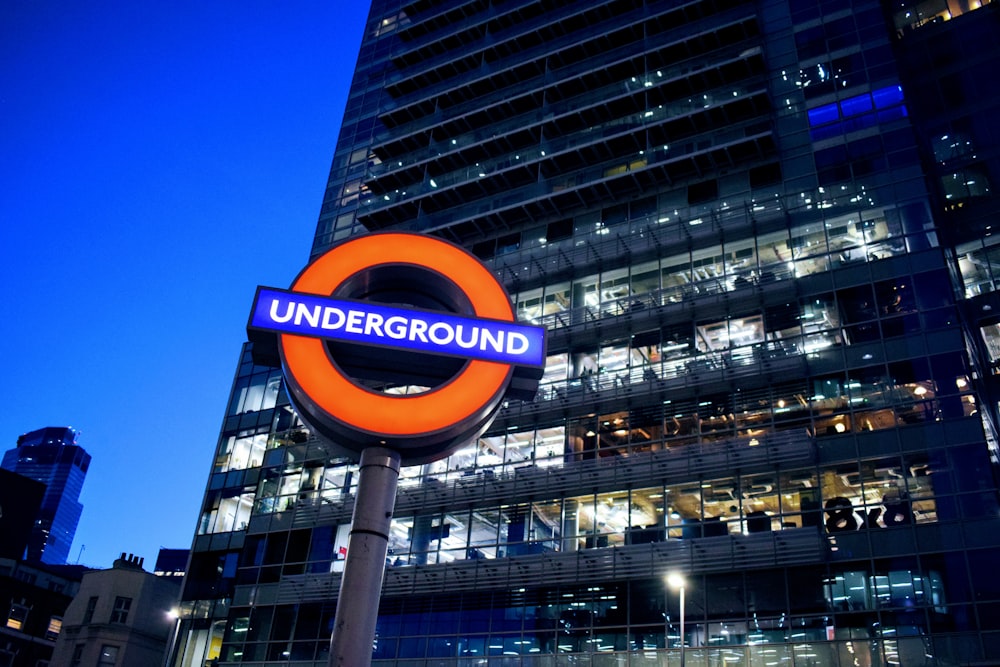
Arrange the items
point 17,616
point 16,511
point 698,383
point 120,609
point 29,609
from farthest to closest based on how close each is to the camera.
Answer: point 16,511
point 29,609
point 17,616
point 120,609
point 698,383

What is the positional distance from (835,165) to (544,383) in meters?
16.4

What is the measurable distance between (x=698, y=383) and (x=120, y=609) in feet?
129

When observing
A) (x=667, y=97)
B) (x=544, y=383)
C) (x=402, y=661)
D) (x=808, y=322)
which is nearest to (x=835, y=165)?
(x=808, y=322)

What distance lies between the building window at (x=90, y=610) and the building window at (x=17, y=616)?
2360cm

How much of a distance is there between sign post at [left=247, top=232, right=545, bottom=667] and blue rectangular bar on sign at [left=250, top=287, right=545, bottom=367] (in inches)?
0.7

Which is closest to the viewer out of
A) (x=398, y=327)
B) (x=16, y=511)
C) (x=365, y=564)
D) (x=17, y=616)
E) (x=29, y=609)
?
(x=365, y=564)

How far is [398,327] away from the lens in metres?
14.3

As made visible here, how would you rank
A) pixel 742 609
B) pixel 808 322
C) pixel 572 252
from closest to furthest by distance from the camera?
1. pixel 742 609
2. pixel 808 322
3. pixel 572 252

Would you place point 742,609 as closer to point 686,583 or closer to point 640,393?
point 686,583

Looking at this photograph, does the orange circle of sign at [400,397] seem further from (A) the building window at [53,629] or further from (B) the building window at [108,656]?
(A) the building window at [53,629]

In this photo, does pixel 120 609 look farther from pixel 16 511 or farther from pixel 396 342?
pixel 396 342

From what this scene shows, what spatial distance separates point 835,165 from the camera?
133 feet

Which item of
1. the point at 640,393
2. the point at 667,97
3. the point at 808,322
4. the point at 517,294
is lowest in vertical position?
the point at 640,393

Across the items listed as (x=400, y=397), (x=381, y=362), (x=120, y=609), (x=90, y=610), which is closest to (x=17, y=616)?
(x=90, y=610)
